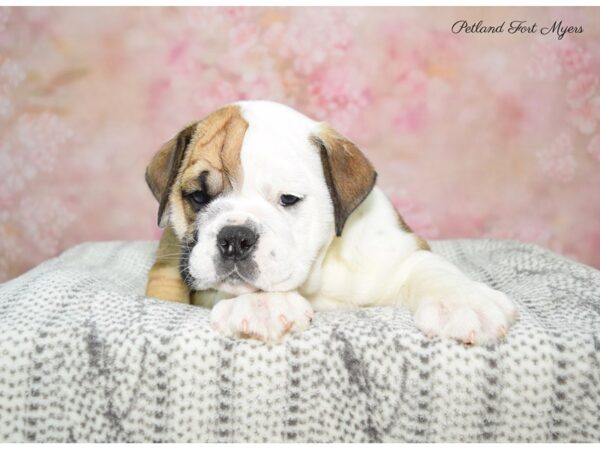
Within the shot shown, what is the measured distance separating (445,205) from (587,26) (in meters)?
1.48

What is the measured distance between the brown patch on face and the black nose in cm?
25

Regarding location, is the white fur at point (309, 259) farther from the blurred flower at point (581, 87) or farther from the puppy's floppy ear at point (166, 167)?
the blurred flower at point (581, 87)

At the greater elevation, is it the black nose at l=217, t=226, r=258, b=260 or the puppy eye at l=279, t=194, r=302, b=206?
the puppy eye at l=279, t=194, r=302, b=206

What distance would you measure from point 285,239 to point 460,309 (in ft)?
1.96

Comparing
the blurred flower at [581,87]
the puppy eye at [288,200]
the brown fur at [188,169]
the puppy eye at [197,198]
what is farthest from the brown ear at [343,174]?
the blurred flower at [581,87]

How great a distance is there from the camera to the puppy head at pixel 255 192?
188 cm

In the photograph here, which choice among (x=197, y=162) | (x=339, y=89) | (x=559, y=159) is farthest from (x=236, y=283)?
(x=559, y=159)

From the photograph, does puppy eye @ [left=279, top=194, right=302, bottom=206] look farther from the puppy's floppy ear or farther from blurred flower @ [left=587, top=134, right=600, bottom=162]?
blurred flower @ [left=587, top=134, right=600, bottom=162]

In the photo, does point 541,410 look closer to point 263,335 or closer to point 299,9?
point 263,335

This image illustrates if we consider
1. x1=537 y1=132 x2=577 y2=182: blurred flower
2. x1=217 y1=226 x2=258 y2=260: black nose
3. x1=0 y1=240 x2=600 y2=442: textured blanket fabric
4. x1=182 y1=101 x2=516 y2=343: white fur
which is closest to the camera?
x1=0 y1=240 x2=600 y2=442: textured blanket fabric

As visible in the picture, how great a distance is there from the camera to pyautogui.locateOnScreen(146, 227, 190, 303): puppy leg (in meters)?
2.30

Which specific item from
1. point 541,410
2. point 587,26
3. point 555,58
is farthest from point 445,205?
point 541,410

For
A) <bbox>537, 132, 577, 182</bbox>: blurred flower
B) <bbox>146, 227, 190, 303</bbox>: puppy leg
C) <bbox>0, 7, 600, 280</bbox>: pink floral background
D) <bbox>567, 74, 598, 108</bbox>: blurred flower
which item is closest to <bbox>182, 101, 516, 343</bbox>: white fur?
<bbox>146, 227, 190, 303</bbox>: puppy leg

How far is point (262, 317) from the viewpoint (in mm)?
1661
